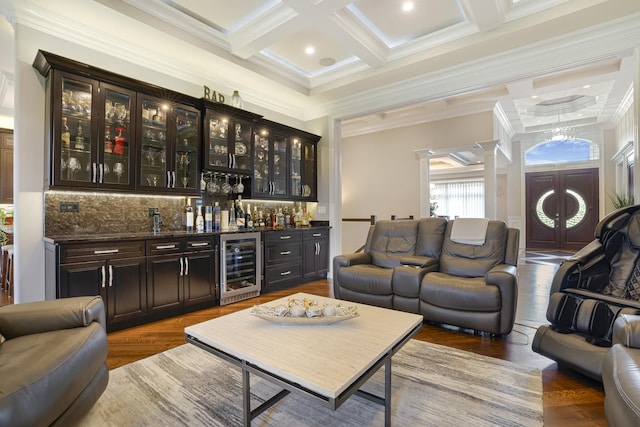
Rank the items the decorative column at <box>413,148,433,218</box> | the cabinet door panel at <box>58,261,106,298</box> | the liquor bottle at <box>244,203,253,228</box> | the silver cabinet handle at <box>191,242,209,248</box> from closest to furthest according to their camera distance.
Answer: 1. the cabinet door panel at <box>58,261,106,298</box>
2. the silver cabinet handle at <box>191,242,209,248</box>
3. the liquor bottle at <box>244,203,253,228</box>
4. the decorative column at <box>413,148,433,218</box>

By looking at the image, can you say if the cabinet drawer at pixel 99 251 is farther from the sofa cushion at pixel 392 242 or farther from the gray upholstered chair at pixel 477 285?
the gray upholstered chair at pixel 477 285

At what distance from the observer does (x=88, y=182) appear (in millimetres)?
2947

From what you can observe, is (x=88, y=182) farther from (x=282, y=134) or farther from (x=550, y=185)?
(x=550, y=185)

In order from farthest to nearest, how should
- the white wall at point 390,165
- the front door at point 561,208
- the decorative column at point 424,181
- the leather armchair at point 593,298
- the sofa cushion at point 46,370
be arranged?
the front door at point 561,208 → the decorative column at point 424,181 → the white wall at point 390,165 → the leather armchair at point 593,298 → the sofa cushion at point 46,370

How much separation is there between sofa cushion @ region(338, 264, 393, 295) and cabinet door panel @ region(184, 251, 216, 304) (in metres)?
1.50

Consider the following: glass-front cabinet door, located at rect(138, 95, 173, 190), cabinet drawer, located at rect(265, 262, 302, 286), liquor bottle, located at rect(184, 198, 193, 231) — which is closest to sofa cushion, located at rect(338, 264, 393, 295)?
cabinet drawer, located at rect(265, 262, 302, 286)

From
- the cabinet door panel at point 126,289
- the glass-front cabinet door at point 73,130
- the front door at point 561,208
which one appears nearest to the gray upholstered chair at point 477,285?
the cabinet door panel at point 126,289

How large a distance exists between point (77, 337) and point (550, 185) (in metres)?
11.1

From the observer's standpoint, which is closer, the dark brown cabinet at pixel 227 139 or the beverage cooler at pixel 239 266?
the beverage cooler at pixel 239 266

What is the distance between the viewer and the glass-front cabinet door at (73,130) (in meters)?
2.78

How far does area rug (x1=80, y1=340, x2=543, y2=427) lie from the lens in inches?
64.5

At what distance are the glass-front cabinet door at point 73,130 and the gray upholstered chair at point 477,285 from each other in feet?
11.3

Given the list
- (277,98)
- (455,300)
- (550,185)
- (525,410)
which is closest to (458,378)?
(525,410)

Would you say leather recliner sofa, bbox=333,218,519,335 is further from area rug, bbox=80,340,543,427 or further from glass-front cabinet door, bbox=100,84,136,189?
glass-front cabinet door, bbox=100,84,136,189
